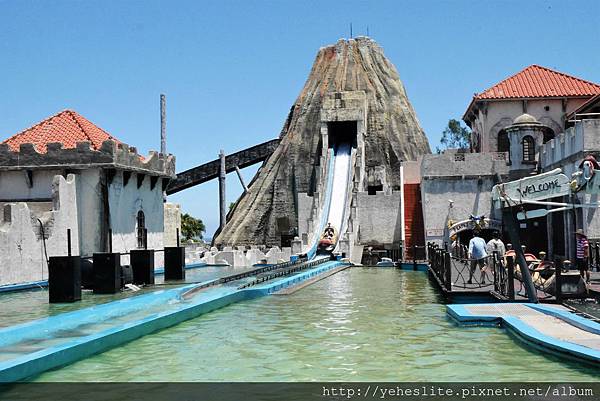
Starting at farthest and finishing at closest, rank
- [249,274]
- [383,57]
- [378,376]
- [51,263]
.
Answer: [383,57] < [249,274] < [51,263] < [378,376]

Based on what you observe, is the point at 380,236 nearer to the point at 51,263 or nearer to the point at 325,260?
the point at 325,260

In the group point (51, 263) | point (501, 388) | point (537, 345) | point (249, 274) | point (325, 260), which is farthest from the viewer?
point (325, 260)

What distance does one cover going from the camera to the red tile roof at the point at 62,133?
90.1 ft

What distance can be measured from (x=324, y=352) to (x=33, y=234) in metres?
14.5

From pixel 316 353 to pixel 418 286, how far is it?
38.2 feet

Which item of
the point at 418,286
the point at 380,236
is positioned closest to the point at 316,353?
the point at 418,286

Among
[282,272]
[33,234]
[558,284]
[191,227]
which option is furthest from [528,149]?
[191,227]

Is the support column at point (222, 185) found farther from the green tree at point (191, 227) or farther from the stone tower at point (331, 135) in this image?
the green tree at point (191, 227)

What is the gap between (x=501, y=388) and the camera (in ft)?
26.0

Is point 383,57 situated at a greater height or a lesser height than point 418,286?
greater

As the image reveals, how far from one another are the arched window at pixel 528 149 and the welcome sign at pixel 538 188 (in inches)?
884

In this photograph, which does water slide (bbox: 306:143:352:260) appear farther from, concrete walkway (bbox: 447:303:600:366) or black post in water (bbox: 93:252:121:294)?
concrete walkway (bbox: 447:303:600:366)

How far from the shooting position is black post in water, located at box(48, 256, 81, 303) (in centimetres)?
1638

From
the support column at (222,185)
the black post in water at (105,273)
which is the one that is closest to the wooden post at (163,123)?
the support column at (222,185)
